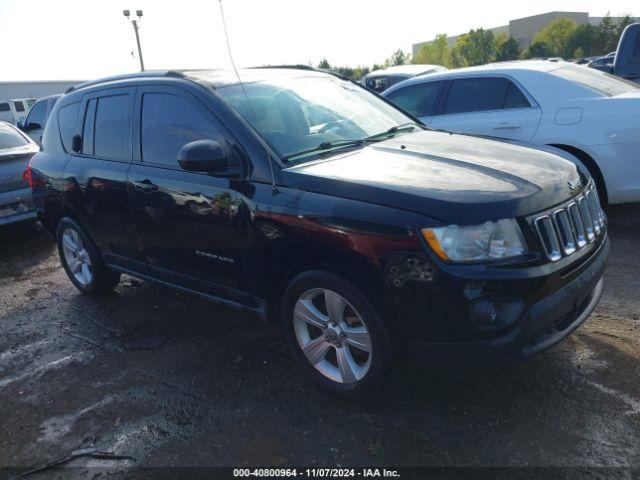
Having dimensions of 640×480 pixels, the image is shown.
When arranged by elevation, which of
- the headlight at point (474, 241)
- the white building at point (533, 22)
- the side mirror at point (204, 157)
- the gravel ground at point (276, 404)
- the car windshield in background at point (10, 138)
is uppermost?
the white building at point (533, 22)

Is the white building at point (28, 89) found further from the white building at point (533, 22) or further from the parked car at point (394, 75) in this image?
the white building at point (533, 22)

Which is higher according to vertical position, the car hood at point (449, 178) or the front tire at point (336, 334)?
the car hood at point (449, 178)

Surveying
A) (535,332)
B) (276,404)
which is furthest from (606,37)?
(276,404)

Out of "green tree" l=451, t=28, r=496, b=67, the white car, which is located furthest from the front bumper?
"green tree" l=451, t=28, r=496, b=67

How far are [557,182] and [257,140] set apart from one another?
1.71m

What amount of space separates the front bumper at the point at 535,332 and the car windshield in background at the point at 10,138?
6919mm

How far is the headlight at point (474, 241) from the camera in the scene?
2516mm

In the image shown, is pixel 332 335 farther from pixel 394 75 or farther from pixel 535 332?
pixel 394 75

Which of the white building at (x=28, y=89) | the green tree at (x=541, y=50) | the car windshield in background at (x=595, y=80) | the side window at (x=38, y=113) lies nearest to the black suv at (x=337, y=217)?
the car windshield in background at (x=595, y=80)

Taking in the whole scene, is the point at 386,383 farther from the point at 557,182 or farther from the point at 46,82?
the point at 46,82

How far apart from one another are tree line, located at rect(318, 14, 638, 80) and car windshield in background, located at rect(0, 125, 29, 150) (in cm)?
4068

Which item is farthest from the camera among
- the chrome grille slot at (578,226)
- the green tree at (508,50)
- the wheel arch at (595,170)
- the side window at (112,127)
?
the green tree at (508,50)

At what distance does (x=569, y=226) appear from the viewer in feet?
9.27

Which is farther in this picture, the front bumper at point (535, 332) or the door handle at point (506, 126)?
the door handle at point (506, 126)
